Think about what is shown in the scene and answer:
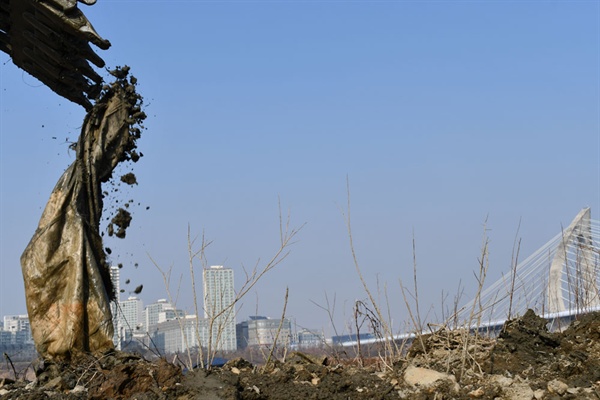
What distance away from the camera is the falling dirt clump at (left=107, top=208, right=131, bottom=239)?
693 cm

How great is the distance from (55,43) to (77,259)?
1.72 metres

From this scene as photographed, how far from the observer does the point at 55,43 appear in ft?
21.3

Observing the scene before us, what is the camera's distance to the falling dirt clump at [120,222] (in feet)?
22.7

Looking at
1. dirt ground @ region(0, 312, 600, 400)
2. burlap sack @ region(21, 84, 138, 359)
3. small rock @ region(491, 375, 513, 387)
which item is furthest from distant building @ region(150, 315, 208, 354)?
small rock @ region(491, 375, 513, 387)

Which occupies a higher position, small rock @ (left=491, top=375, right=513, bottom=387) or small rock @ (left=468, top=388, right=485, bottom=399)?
small rock @ (left=491, top=375, right=513, bottom=387)

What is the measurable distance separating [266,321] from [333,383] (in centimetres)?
251

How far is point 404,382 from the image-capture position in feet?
15.9

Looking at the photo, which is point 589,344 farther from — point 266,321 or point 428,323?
point 266,321

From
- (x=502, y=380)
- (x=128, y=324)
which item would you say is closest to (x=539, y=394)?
(x=502, y=380)

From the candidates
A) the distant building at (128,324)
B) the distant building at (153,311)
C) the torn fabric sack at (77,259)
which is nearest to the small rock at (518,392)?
the distant building at (128,324)

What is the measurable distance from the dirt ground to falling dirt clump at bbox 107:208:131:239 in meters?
1.42

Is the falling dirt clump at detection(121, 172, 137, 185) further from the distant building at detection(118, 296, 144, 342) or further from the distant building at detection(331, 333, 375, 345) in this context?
the distant building at detection(331, 333, 375, 345)

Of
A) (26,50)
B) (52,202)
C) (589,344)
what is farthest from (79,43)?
(589,344)

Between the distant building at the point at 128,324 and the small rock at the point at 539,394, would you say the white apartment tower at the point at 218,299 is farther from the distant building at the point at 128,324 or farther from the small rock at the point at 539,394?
the small rock at the point at 539,394
